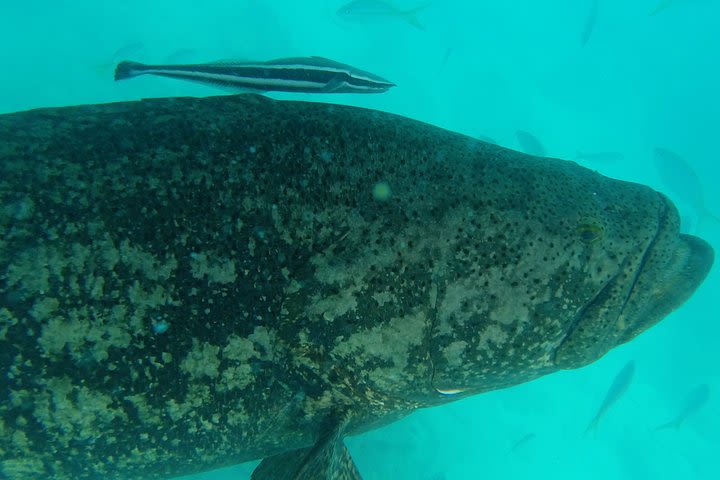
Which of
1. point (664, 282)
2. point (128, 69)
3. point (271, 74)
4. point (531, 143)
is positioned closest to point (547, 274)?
point (664, 282)

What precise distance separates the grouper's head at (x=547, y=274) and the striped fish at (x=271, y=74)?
100cm

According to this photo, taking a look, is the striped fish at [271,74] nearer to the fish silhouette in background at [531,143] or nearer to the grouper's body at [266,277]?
the grouper's body at [266,277]

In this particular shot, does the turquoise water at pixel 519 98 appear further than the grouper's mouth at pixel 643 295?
Yes

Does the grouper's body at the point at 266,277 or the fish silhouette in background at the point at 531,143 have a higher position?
the fish silhouette in background at the point at 531,143

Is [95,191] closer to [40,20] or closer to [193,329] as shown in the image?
[193,329]

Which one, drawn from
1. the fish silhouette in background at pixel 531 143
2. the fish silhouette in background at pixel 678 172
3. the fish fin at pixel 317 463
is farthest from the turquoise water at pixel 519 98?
the fish fin at pixel 317 463

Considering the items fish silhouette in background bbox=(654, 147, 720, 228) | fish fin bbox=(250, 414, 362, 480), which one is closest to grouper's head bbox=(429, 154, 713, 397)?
fish fin bbox=(250, 414, 362, 480)

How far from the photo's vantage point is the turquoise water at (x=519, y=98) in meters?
23.5

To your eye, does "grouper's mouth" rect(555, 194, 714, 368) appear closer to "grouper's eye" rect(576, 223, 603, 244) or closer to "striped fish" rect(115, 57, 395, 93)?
"grouper's eye" rect(576, 223, 603, 244)

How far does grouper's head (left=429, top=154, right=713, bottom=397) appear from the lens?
206cm

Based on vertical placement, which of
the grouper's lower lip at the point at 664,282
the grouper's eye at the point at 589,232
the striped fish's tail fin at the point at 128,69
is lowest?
the grouper's lower lip at the point at 664,282

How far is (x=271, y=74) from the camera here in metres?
2.35

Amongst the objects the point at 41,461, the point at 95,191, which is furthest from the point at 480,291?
the point at 41,461

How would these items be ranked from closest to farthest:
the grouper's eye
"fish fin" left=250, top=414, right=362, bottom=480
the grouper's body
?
the grouper's body < "fish fin" left=250, top=414, right=362, bottom=480 < the grouper's eye
